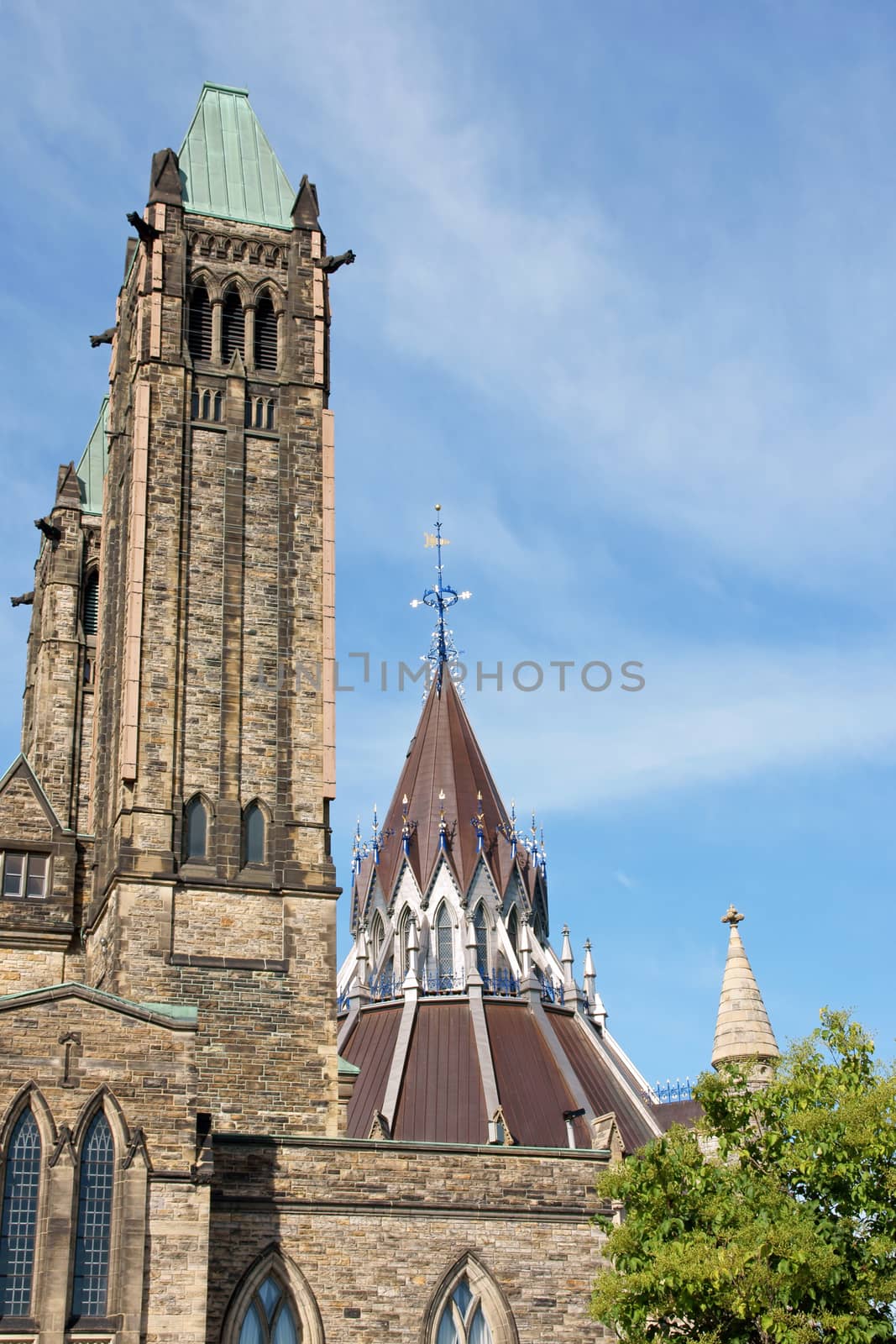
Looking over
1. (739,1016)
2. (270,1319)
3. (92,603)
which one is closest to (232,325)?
(92,603)

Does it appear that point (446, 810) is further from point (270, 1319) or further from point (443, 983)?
point (270, 1319)

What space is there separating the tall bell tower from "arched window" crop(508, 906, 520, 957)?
21.4 metres

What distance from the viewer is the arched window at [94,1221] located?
26344 mm

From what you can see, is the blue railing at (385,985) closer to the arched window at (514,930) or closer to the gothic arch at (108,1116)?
the arched window at (514,930)

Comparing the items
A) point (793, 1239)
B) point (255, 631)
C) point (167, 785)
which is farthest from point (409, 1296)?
point (255, 631)

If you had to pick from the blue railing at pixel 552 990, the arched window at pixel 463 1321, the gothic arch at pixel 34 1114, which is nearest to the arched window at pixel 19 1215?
the gothic arch at pixel 34 1114

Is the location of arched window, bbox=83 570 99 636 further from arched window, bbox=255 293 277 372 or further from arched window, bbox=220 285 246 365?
arched window, bbox=255 293 277 372

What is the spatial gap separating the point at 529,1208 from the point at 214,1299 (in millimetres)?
5998

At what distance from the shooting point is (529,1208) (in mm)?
31250

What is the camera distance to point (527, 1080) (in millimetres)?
51156

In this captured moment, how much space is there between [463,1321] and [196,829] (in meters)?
10.8

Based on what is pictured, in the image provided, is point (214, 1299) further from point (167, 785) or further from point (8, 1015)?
point (167, 785)

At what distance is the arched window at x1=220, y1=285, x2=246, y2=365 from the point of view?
129ft

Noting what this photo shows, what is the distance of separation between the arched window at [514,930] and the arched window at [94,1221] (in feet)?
100
